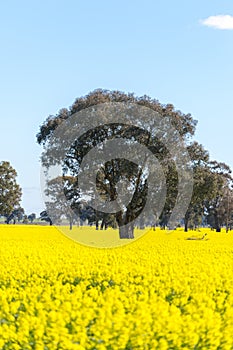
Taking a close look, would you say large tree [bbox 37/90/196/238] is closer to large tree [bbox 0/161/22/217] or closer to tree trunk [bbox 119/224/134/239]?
tree trunk [bbox 119/224/134/239]

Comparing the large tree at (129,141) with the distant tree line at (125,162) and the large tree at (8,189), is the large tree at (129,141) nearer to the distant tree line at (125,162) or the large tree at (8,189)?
the distant tree line at (125,162)

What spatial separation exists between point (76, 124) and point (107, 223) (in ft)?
152

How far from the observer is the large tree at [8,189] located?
292 feet

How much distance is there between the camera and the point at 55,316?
264 inches

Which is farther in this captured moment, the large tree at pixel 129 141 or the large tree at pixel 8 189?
the large tree at pixel 8 189

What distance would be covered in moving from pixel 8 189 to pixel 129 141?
5317cm

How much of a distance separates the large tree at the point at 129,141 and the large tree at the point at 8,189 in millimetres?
45373

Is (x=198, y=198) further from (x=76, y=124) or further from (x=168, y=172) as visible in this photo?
(x=76, y=124)

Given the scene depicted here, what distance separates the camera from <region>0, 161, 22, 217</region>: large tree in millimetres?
A: 88938

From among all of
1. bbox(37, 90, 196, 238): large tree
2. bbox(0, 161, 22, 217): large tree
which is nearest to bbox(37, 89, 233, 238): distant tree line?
bbox(37, 90, 196, 238): large tree

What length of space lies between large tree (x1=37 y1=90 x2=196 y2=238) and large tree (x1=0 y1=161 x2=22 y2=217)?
45373 millimetres

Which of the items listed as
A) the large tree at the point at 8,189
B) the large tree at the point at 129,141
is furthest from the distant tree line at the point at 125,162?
the large tree at the point at 8,189

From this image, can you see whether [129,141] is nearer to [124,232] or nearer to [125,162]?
[125,162]

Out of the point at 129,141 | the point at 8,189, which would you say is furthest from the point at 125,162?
the point at 8,189
